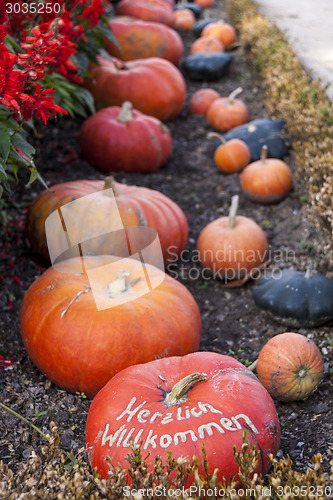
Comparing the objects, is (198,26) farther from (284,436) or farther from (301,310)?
(284,436)

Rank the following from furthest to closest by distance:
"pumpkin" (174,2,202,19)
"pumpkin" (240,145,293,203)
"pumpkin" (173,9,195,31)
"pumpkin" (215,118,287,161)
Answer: "pumpkin" (174,2,202,19), "pumpkin" (173,9,195,31), "pumpkin" (215,118,287,161), "pumpkin" (240,145,293,203)

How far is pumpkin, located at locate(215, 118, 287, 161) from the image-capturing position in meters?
5.17

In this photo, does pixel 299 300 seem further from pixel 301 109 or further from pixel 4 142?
pixel 301 109

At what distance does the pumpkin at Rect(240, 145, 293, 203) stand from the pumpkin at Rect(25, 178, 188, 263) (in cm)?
106

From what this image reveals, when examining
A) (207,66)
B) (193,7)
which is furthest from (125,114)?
(193,7)

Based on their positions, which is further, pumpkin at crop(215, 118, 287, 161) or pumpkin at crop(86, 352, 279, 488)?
pumpkin at crop(215, 118, 287, 161)

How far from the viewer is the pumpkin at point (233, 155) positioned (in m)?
5.20

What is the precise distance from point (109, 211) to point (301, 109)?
7.98ft

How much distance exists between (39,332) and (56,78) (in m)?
1.93

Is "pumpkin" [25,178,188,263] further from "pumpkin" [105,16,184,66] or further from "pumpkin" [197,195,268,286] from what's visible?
"pumpkin" [105,16,184,66]

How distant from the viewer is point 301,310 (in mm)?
3154

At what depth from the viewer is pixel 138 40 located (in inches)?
267

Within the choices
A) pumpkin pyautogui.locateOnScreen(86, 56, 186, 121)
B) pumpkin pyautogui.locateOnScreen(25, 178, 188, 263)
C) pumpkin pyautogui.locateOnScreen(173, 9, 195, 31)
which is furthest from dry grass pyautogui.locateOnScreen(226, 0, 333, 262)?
pumpkin pyautogui.locateOnScreen(173, 9, 195, 31)

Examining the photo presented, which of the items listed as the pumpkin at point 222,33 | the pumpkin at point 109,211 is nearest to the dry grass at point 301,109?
the pumpkin at point 222,33
